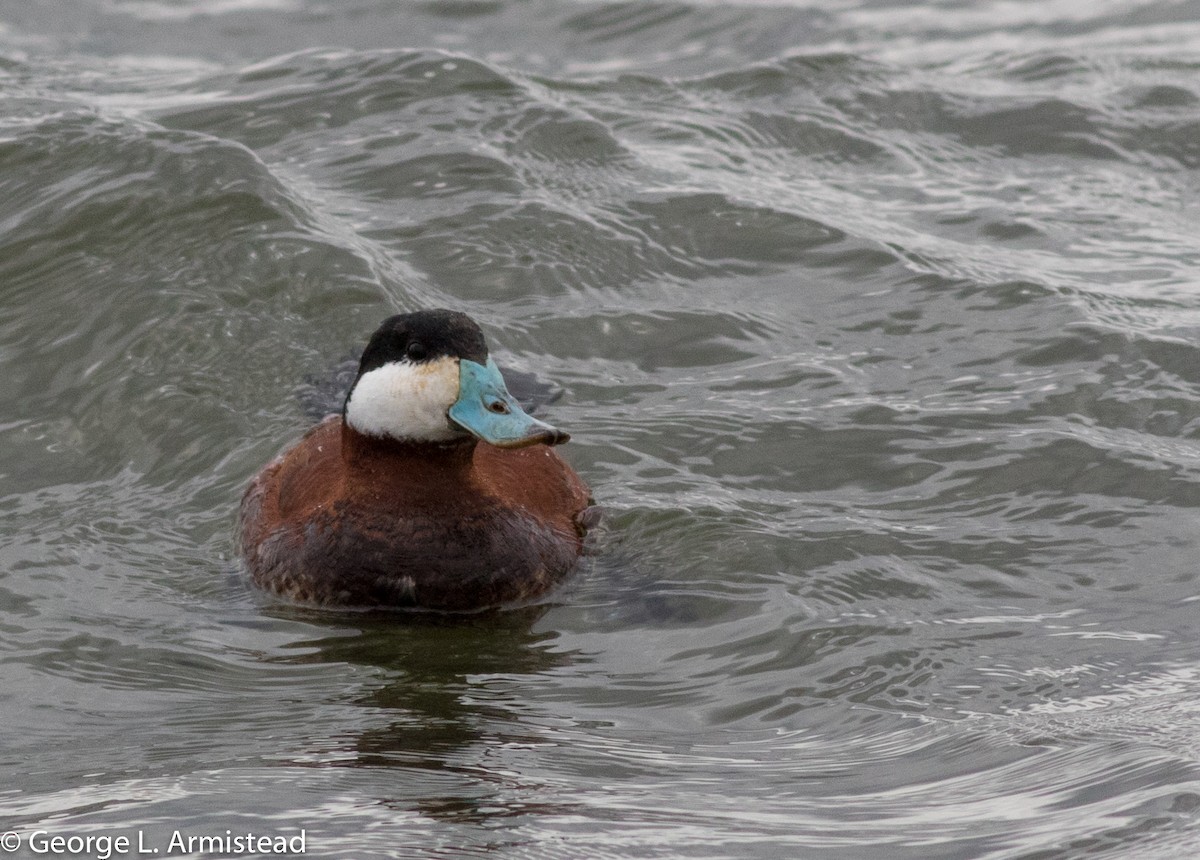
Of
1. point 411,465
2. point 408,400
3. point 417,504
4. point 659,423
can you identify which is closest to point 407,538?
point 417,504

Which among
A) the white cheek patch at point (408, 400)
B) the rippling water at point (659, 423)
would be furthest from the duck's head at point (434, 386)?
the rippling water at point (659, 423)

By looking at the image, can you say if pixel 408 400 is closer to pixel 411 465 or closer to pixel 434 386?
pixel 434 386

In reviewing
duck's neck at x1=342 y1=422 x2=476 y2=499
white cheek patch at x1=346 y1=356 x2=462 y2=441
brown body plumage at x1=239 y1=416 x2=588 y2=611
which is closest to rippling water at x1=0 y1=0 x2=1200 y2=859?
brown body plumage at x1=239 y1=416 x2=588 y2=611

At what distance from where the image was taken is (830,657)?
6109 mm

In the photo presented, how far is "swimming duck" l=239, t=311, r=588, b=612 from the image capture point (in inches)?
253

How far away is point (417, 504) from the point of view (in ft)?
21.6

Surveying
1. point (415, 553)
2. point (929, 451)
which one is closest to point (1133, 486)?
point (929, 451)

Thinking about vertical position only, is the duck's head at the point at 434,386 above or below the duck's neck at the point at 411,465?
above

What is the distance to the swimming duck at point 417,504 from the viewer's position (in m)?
6.43

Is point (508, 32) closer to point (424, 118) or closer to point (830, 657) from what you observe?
point (424, 118)

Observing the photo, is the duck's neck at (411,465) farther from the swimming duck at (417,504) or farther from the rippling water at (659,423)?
the rippling water at (659,423)

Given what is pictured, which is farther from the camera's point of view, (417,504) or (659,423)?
(659,423)

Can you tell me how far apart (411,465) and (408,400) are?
0.26 meters

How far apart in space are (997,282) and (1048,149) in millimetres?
2492
